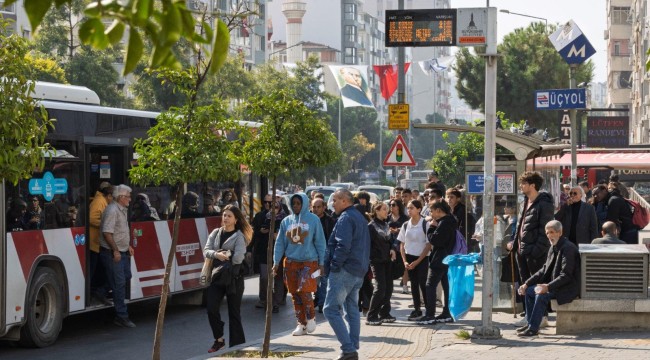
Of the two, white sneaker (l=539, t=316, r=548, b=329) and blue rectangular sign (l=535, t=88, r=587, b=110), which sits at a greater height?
blue rectangular sign (l=535, t=88, r=587, b=110)

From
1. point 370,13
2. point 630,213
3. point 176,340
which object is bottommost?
point 176,340

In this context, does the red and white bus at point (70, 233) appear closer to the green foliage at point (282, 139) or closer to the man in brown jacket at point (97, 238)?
the man in brown jacket at point (97, 238)

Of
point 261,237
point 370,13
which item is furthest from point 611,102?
point 261,237

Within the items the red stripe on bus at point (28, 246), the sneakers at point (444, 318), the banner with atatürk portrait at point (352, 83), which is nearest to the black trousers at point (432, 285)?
the sneakers at point (444, 318)

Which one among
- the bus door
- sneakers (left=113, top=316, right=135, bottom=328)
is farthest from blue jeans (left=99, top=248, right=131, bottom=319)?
the bus door

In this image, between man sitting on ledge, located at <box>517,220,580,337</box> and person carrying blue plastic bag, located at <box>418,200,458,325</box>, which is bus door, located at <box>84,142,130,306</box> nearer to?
person carrying blue plastic bag, located at <box>418,200,458,325</box>

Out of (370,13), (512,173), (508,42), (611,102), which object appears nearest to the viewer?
(512,173)

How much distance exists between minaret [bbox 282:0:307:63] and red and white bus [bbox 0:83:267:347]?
133737mm

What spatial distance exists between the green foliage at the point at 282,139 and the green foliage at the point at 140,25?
964 cm

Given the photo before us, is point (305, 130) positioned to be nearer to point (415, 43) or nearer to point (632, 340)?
point (415, 43)

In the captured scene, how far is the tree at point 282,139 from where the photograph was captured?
528 inches

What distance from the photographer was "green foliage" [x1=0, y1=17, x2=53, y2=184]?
31.6ft

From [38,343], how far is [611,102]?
9666cm

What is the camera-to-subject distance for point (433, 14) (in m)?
12.9
